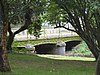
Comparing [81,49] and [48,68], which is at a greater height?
[48,68]

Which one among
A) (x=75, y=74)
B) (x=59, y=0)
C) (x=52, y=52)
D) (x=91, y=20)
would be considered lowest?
(x=52, y=52)

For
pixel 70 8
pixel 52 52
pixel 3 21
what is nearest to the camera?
pixel 3 21

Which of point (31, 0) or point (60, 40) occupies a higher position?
point (31, 0)

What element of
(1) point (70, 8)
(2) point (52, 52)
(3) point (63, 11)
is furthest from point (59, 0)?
(2) point (52, 52)

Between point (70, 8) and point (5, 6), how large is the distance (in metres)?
6.54

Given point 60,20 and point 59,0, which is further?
point 60,20

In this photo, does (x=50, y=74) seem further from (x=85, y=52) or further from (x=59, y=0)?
(x=85, y=52)

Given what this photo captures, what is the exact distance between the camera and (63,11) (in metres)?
19.9

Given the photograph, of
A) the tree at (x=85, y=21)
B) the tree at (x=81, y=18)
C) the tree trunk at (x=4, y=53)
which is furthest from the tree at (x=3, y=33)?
the tree at (x=85, y=21)

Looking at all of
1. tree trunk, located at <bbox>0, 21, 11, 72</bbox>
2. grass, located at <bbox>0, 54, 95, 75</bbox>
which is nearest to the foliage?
grass, located at <bbox>0, 54, 95, 75</bbox>

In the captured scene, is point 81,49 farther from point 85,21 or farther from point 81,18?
point 85,21

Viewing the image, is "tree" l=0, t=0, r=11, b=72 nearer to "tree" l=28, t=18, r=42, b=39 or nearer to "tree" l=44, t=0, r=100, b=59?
"tree" l=44, t=0, r=100, b=59

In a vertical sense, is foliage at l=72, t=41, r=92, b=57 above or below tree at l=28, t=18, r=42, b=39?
below

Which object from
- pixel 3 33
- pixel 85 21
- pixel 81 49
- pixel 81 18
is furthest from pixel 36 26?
pixel 81 49
